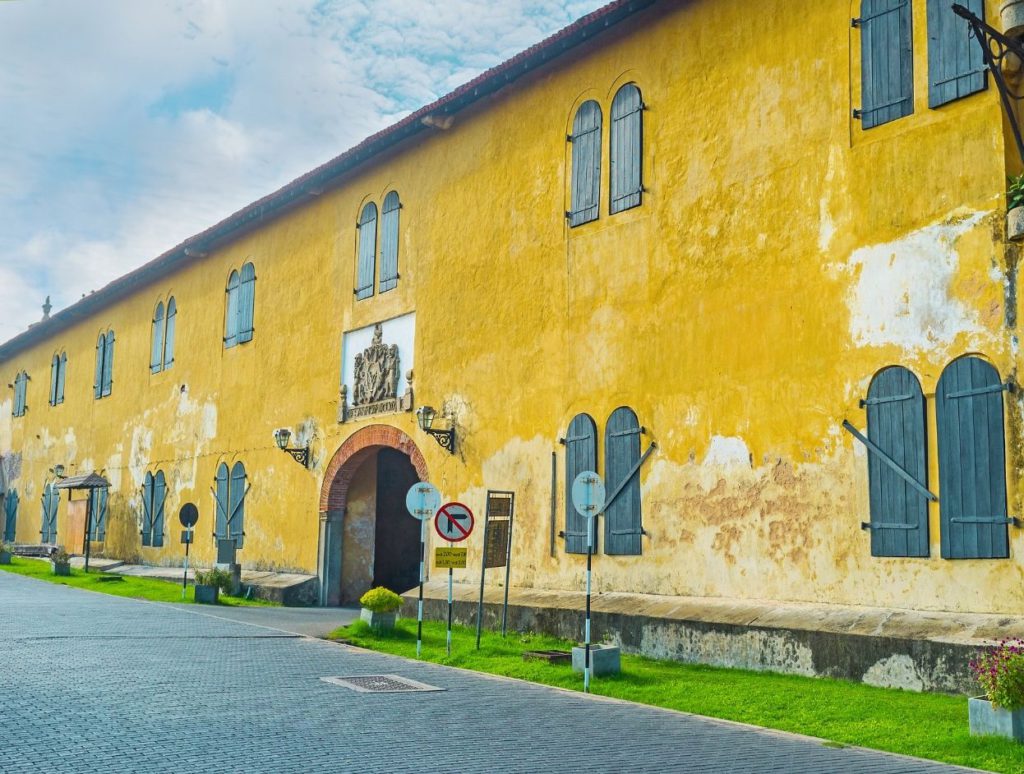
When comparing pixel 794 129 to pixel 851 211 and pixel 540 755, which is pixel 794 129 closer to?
pixel 851 211

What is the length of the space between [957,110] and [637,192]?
4915 millimetres

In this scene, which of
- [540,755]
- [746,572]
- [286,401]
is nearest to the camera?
[540,755]

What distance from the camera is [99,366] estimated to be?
119 feet

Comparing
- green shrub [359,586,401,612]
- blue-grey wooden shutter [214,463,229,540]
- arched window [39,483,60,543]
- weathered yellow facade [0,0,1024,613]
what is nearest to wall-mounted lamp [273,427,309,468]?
weathered yellow facade [0,0,1024,613]

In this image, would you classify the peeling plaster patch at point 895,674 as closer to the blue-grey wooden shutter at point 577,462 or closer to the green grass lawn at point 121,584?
the blue-grey wooden shutter at point 577,462

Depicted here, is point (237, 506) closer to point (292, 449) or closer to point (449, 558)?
point (292, 449)

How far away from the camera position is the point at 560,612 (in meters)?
15.6

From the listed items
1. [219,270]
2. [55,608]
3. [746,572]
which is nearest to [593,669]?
[746,572]

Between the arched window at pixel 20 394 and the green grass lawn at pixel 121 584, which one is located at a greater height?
the arched window at pixel 20 394

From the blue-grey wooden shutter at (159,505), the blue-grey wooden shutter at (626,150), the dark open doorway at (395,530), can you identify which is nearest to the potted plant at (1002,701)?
the blue-grey wooden shutter at (626,150)

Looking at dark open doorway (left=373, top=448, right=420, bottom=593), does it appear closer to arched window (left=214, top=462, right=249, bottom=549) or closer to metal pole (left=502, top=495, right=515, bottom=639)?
arched window (left=214, top=462, right=249, bottom=549)

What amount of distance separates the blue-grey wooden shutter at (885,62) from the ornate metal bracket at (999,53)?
41.9 inches

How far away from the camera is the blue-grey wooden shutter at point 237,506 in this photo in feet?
85.7

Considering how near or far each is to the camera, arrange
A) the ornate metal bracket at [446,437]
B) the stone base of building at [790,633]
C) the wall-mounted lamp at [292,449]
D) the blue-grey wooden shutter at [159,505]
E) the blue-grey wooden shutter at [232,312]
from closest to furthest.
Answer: the stone base of building at [790,633] < the ornate metal bracket at [446,437] < the wall-mounted lamp at [292,449] < the blue-grey wooden shutter at [232,312] < the blue-grey wooden shutter at [159,505]
